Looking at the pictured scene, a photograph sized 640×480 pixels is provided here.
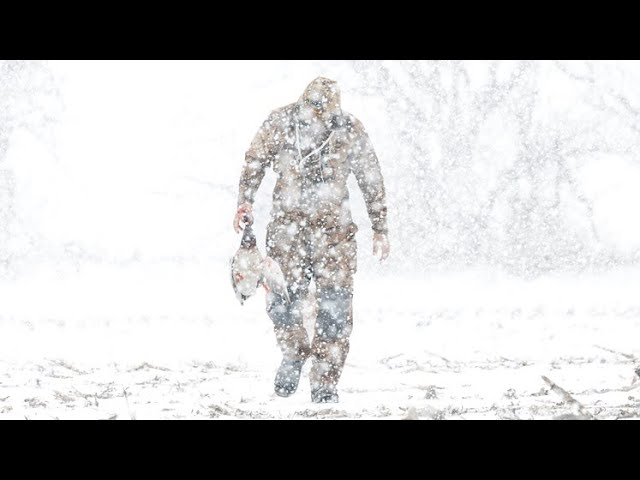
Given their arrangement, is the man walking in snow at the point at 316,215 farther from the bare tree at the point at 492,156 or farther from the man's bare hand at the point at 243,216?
the bare tree at the point at 492,156

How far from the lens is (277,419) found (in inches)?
316

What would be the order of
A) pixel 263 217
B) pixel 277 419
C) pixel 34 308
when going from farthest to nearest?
pixel 263 217, pixel 34 308, pixel 277 419

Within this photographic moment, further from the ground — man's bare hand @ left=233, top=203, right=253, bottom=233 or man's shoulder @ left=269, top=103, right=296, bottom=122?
man's shoulder @ left=269, top=103, right=296, bottom=122

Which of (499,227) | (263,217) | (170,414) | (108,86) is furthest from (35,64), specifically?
(170,414)

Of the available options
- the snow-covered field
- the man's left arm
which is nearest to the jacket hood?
the man's left arm

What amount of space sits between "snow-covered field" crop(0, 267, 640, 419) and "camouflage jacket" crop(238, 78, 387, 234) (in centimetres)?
140

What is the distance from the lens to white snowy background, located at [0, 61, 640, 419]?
38.2 feet

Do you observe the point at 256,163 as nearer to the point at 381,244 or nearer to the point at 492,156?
the point at 381,244

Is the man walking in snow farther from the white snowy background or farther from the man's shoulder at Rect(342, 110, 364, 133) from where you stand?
the white snowy background

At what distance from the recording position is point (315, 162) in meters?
8.52

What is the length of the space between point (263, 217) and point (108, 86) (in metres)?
2.37

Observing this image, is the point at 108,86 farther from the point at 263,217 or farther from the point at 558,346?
the point at 558,346

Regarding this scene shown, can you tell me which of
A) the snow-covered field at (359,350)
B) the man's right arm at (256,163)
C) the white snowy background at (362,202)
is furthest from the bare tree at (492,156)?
the man's right arm at (256,163)

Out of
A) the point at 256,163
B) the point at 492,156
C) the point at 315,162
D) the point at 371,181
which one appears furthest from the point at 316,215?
the point at 492,156
